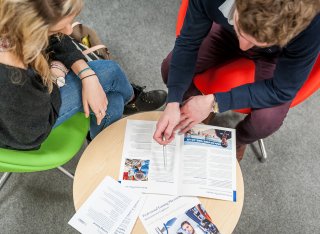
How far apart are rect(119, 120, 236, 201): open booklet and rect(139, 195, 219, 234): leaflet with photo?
3 cm

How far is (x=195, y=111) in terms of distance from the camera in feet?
3.88

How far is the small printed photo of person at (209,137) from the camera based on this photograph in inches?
46.3

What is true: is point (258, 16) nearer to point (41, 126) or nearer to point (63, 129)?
point (41, 126)

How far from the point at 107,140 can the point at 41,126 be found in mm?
251

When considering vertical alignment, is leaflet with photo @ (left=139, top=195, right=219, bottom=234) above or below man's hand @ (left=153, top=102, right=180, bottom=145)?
below

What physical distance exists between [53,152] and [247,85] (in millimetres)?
732

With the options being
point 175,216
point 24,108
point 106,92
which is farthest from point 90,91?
point 175,216

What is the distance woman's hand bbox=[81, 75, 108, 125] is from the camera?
3.84 feet

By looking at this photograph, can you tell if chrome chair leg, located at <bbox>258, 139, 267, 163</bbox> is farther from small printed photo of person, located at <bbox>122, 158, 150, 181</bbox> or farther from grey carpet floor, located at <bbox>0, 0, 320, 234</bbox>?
small printed photo of person, located at <bbox>122, 158, 150, 181</bbox>

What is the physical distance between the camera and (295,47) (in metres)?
1.07

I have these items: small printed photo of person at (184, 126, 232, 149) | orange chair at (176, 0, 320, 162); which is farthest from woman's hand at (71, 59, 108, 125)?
orange chair at (176, 0, 320, 162)

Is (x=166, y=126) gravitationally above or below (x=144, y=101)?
above

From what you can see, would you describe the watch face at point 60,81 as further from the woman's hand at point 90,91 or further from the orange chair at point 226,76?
the orange chair at point 226,76

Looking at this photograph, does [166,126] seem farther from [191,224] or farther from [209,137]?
[191,224]
